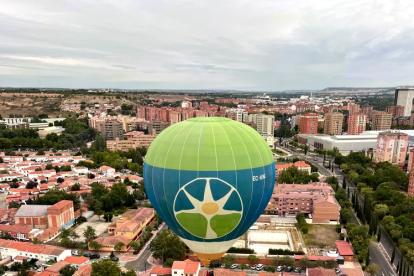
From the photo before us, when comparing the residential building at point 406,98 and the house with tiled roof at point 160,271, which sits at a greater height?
the residential building at point 406,98

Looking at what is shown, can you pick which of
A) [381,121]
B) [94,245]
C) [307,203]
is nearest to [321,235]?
[307,203]

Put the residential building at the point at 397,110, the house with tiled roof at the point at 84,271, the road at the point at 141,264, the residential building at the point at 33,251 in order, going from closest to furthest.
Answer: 1. the house with tiled roof at the point at 84,271
2. the road at the point at 141,264
3. the residential building at the point at 33,251
4. the residential building at the point at 397,110

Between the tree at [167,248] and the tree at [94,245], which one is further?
the tree at [94,245]

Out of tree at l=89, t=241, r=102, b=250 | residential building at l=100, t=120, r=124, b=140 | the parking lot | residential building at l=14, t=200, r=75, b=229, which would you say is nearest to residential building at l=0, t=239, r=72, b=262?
tree at l=89, t=241, r=102, b=250

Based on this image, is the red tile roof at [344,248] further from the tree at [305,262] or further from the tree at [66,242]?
the tree at [66,242]

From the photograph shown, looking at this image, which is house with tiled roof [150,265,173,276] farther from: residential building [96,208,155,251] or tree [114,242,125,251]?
residential building [96,208,155,251]

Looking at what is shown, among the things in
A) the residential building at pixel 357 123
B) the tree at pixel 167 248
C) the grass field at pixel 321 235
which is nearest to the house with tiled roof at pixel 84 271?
the tree at pixel 167 248
